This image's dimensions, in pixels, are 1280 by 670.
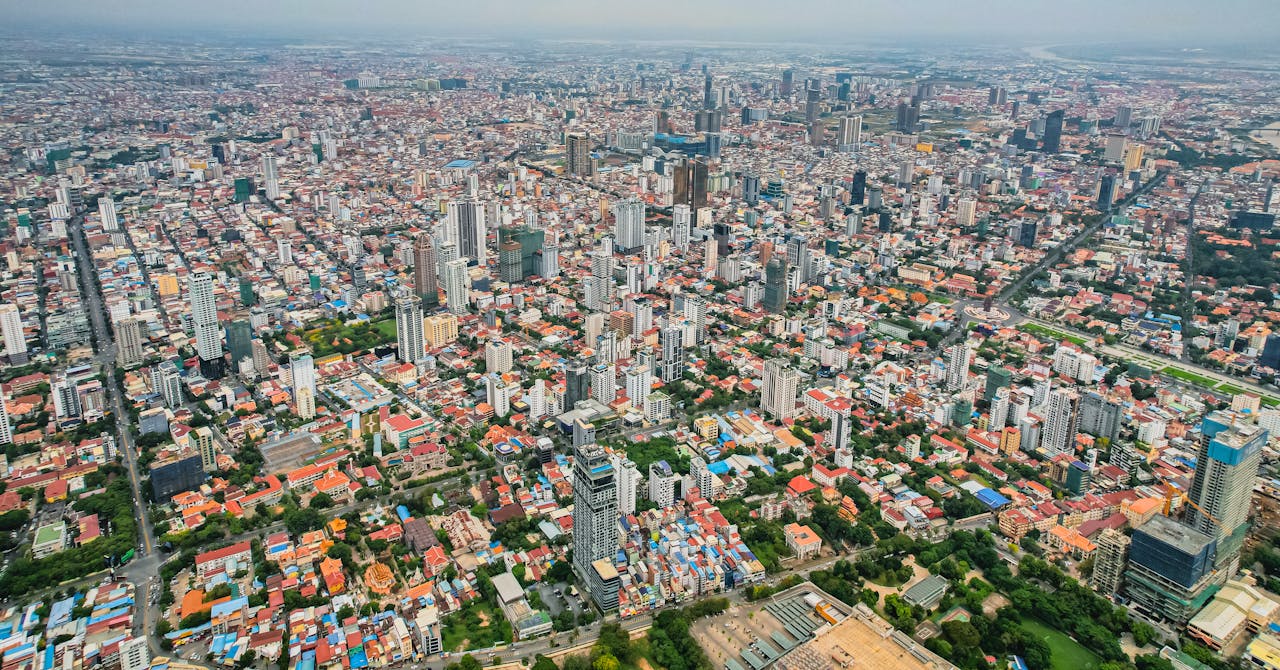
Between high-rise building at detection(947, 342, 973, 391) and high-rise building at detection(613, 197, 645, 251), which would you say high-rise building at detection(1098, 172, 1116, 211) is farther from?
high-rise building at detection(947, 342, 973, 391)

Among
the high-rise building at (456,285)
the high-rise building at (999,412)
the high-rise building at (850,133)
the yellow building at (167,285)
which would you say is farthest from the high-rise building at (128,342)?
the high-rise building at (850,133)

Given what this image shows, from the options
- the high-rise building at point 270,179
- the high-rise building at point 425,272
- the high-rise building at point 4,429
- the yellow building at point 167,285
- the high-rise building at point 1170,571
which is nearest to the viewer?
the high-rise building at point 1170,571

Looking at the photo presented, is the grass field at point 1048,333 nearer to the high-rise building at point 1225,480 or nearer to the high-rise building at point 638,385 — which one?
the high-rise building at point 1225,480

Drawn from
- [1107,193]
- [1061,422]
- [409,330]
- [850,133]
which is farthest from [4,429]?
[850,133]

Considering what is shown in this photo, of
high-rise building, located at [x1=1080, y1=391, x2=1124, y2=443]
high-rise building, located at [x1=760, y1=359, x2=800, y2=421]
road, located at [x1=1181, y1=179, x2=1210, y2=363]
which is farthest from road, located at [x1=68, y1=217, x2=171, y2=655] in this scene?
road, located at [x1=1181, y1=179, x2=1210, y2=363]

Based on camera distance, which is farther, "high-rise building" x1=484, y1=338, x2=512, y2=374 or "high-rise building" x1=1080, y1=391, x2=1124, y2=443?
"high-rise building" x1=484, y1=338, x2=512, y2=374
